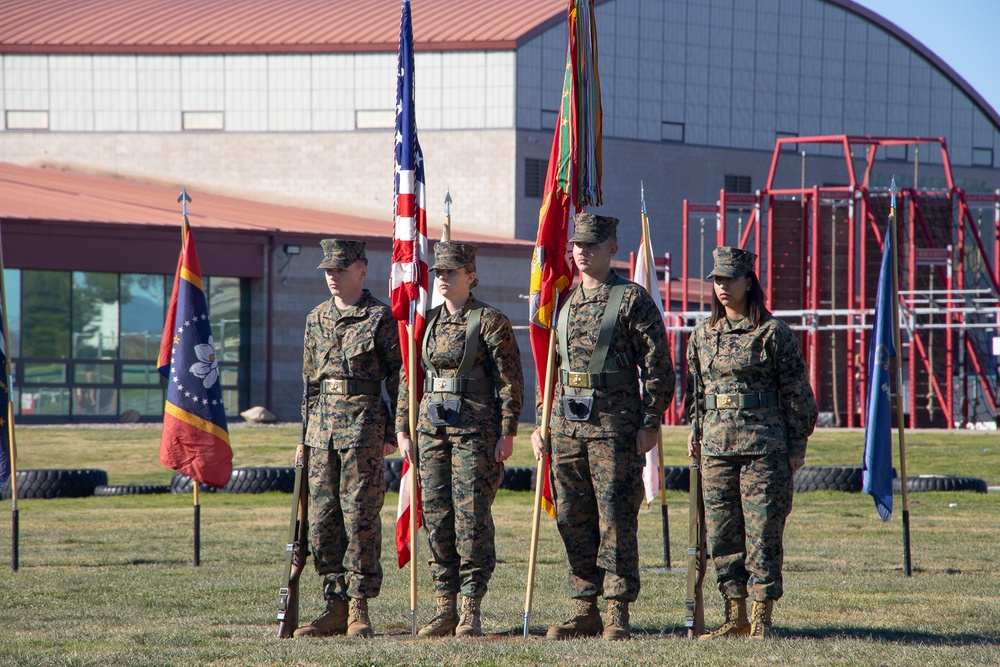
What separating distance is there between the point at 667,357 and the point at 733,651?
1.81 meters

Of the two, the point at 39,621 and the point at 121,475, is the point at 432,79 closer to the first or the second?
the point at 121,475

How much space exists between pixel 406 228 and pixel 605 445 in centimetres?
220

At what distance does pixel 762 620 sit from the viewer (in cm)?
830

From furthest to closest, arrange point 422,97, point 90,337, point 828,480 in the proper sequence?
point 422,97
point 90,337
point 828,480

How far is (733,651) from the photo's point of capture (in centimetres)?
761

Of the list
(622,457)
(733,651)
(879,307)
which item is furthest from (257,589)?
(879,307)

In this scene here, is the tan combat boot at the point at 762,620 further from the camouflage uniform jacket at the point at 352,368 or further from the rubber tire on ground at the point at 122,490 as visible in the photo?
the rubber tire on ground at the point at 122,490

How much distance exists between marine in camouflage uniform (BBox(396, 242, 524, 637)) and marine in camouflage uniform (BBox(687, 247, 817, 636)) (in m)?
1.26

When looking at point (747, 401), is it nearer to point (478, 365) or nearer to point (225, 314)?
point (478, 365)

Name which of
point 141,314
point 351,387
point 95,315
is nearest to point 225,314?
point 141,314

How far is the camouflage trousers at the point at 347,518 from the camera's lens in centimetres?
→ 877

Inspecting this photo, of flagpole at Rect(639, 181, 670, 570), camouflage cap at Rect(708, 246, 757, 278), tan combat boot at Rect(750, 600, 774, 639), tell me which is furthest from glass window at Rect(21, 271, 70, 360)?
tan combat boot at Rect(750, 600, 774, 639)

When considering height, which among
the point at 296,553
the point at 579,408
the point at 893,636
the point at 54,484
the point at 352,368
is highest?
the point at 352,368

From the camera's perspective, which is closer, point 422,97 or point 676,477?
point 676,477
